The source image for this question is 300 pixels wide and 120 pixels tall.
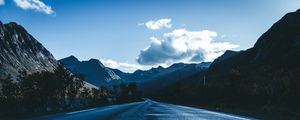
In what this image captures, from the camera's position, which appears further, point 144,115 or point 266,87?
point 266,87

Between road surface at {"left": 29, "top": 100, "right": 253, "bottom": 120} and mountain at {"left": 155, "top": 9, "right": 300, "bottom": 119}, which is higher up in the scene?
mountain at {"left": 155, "top": 9, "right": 300, "bottom": 119}

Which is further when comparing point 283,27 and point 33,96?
point 283,27

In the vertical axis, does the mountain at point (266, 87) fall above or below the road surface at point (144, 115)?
above

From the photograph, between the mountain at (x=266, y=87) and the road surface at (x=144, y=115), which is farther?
the mountain at (x=266, y=87)

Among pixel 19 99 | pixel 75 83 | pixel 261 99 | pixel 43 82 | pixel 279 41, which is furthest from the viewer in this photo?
pixel 279 41

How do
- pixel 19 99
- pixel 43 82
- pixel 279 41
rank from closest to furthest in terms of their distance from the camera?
1. pixel 19 99
2. pixel 43 82
3. pixel 279 41

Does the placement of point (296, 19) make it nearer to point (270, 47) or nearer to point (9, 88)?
point (270, 47)

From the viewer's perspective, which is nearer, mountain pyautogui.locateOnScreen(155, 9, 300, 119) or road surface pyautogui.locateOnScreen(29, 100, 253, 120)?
road surface pyautogui.locateOnScreen(29, 100, 253, 120)

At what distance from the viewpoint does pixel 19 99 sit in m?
84.7

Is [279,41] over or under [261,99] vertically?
over

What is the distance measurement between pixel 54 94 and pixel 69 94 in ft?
63.2

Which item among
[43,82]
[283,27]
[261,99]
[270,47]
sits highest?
[283,27]

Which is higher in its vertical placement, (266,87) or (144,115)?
(266,87)

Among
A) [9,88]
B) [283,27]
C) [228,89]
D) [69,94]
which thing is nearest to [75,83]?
[69,94]
